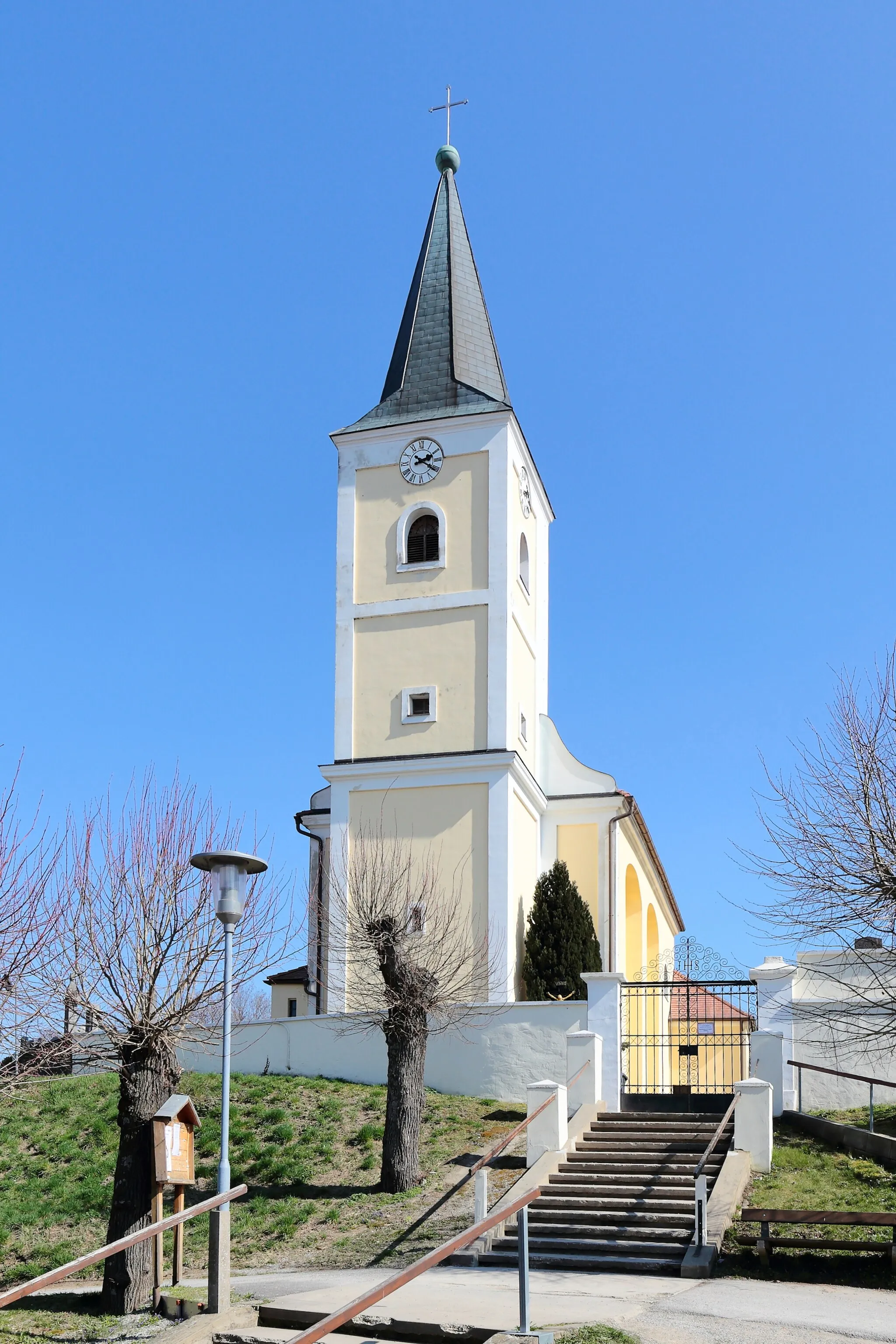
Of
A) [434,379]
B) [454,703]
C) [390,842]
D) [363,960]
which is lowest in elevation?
[363,960]

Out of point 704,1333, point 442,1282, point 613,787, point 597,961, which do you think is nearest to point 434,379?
point 613,787

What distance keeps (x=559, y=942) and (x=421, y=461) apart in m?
10.5

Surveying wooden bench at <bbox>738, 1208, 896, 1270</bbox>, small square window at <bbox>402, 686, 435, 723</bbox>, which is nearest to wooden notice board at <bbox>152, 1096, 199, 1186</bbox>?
wooden bench at <bbox>738, 1208, 896, 1270</bbox>

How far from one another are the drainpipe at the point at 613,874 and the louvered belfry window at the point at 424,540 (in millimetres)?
6530

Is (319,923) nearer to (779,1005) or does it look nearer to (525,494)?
(779,1005)

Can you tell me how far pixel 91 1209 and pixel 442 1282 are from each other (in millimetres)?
7170

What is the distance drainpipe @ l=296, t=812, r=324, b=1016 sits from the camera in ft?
85.1

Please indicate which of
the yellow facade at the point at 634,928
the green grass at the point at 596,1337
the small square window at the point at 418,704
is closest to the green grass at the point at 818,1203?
the green grass at the point at 596,1337

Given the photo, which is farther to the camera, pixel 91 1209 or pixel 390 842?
pixel 390 842

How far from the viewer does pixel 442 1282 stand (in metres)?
13.2

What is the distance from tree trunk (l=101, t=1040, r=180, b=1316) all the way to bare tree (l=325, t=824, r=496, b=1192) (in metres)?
4.32

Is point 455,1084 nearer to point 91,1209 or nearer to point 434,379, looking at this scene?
point 91,1209

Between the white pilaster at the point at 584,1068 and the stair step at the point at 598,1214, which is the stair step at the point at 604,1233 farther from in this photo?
the white pilaster at the point at 584,1068

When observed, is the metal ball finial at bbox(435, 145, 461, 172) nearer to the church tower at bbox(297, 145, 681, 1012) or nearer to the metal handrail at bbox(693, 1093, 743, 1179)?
the church tower at bbox(297, 145, 681, 1012)
